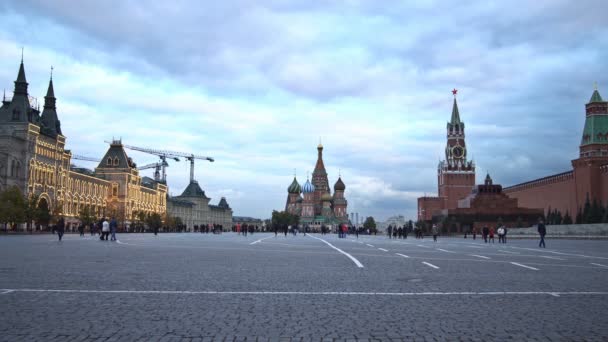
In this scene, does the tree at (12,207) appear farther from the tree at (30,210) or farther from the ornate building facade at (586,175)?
the ornate building facade at (586,175)

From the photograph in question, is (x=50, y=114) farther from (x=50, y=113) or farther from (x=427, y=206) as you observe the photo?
(x=427, y=206)

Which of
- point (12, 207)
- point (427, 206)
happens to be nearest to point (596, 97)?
point (427, 206)

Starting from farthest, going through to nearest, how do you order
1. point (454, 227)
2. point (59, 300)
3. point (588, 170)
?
point (588, 170), point (454, 227), point (59, 300)

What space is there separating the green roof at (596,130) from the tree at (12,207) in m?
98.4

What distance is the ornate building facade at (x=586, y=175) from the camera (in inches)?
4186

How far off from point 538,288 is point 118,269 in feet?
31.2

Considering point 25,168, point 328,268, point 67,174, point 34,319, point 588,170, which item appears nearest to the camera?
point 34,319

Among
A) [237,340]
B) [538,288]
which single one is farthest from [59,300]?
[538,288]

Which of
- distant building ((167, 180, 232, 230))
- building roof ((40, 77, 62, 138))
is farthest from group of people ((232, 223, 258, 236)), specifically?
distant building ((167, 180, 232, 230))

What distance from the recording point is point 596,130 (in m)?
115

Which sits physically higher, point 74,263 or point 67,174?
point 67,174

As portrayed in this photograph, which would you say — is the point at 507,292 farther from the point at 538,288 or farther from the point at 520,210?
the point at 520,210

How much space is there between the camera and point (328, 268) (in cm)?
1582

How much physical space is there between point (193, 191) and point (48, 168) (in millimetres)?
101676
